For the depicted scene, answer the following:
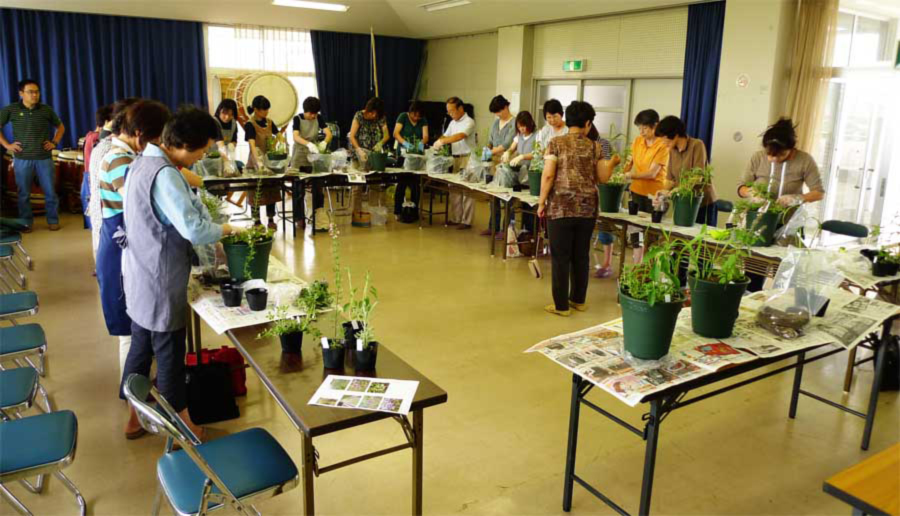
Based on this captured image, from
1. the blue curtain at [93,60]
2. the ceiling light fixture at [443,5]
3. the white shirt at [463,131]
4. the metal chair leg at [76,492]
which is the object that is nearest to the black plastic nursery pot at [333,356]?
the metal chair leg at [76,492]

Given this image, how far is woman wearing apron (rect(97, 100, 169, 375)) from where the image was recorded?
9.38 feet

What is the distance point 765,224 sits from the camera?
3.94 m

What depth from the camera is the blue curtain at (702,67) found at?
6.89 m

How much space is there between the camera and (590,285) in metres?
5.75

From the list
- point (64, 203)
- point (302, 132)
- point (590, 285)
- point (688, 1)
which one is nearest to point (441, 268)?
point (590, 285)

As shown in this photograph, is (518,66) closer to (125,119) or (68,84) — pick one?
(68,84)

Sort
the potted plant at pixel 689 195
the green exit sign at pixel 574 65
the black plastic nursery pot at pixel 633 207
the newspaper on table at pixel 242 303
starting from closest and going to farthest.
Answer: the newspaper on table at pixel 242 303 < the potted plant at pixel 689 195 < the black plastic nursery pot at pixel 633 207 < the green exit sign at pixel 574 65

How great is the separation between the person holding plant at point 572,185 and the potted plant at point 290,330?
2.38 metres

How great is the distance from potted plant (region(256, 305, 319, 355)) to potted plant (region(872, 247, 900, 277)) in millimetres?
2887

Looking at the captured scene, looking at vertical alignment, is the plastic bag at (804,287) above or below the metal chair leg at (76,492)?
above

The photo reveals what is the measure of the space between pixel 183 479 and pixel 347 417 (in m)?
A: 0.58

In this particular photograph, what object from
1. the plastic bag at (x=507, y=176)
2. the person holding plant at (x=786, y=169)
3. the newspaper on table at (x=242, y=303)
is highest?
the person holding plant at (x=786, y=169)

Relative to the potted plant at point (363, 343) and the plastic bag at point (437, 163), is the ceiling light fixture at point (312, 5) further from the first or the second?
the potted plant at point (363, 343)

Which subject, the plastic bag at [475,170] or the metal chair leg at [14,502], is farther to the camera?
the plastic bag at [475,170]
